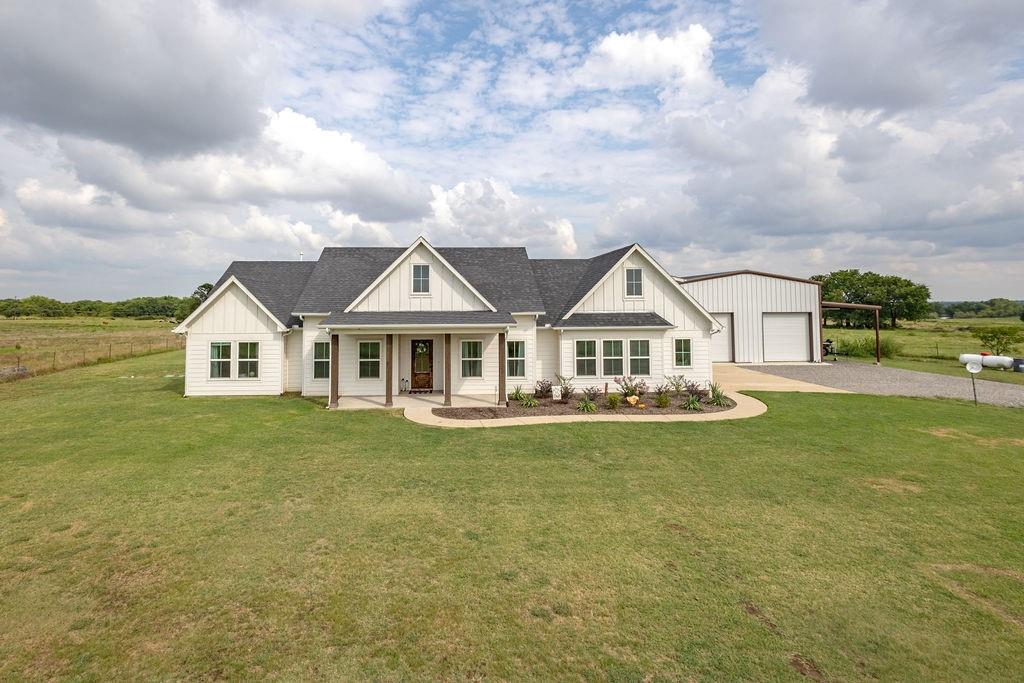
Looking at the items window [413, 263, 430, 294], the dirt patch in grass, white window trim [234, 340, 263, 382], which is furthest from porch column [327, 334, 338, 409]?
the dirt patch in grass

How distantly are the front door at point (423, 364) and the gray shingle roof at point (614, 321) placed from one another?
539 centimetres

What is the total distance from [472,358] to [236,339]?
9.59 m

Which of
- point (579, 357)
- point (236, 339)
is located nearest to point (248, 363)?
point (236, 339)

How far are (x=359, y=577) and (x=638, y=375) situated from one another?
16356 millimetres

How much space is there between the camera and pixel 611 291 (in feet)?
69.6

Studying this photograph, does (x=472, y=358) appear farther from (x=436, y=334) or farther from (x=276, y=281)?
(x=276, y=281)

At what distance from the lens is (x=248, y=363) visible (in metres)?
19.5

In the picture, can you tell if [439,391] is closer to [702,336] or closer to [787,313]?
[702,336]

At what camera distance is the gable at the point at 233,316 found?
63.4 feet

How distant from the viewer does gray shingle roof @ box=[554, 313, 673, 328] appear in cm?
1981

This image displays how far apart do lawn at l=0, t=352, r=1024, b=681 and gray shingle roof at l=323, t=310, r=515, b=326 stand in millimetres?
6414

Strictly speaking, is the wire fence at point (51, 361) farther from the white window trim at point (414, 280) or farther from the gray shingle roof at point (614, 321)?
the gray shingle roof at point (614, 321)

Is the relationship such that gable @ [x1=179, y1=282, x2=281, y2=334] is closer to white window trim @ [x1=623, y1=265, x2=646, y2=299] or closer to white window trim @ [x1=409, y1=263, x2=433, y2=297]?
white window trim @ [x1=409, y1=263, x2=433, y2=297]

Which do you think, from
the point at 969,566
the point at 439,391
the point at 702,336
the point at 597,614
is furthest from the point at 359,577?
the point at 702,336
